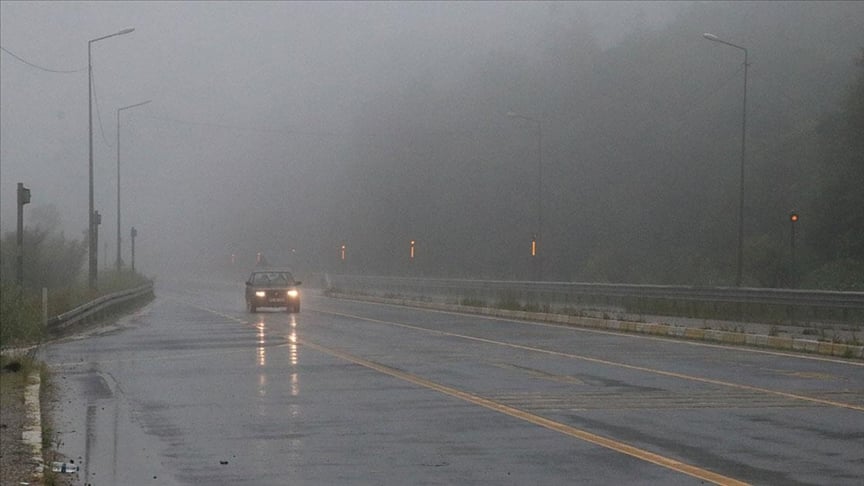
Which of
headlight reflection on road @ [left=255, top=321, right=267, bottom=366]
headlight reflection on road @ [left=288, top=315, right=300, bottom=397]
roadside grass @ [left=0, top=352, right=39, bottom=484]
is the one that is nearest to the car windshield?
headlight reflection on road @ [left=288, top=315, right=300, bottom=397]

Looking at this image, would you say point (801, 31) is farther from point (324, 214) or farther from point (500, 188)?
point (324, 214)

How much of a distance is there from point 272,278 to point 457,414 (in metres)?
34.1

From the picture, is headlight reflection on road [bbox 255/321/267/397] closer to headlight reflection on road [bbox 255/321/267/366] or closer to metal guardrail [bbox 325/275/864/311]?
headlight reflection on road [bbox 255/321/267/366]

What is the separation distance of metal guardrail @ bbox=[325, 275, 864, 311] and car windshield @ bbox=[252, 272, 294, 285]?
29.3ft

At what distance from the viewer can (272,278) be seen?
4712 centimetres

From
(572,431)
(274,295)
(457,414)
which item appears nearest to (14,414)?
(457,414)

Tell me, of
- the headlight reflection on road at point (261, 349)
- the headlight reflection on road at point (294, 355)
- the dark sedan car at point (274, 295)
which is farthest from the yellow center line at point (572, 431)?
the dark sedan car at point (274, 295)

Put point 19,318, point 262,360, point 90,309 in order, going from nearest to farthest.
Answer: point 262,360, point 19,318, point 90,309

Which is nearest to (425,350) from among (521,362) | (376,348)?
(376,348)

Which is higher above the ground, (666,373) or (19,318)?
(19,318)

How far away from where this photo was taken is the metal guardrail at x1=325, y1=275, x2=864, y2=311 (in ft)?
105

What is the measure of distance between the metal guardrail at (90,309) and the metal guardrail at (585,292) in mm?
14530

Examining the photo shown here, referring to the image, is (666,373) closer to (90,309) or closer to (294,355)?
(294,355)

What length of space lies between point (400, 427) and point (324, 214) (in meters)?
128
